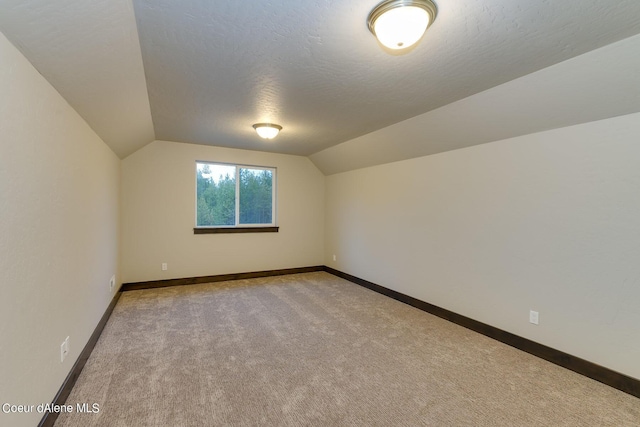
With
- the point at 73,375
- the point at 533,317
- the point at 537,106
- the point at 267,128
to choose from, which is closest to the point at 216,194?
the point at 267,128

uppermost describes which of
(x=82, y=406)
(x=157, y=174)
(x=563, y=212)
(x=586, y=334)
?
(x=157, y=174)

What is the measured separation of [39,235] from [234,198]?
361 centimetres

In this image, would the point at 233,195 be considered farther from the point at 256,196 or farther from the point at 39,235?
the point at 39,235

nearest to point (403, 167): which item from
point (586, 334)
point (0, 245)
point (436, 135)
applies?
point (436, 135)

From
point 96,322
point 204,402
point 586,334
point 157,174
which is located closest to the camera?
point 204,402

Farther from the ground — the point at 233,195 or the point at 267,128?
the point at 267,128

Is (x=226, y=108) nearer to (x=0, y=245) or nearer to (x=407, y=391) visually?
(x=0, y=245)

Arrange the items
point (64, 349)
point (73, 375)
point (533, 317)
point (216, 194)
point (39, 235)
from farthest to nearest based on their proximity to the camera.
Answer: point (216, 194)
point (533, 317)
point (73, 375)
point (64, 349)
point (39, 235)

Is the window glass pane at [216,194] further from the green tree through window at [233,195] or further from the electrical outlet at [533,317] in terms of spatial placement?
the electrical outlet at [533,317]

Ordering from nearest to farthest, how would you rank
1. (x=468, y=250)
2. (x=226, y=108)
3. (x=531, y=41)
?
(x=531, y=41), (x=226, y=108), (x=468, y=250)

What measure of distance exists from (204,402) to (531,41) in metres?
3.01

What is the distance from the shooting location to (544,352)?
8.29 ft

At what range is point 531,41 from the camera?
1.74m

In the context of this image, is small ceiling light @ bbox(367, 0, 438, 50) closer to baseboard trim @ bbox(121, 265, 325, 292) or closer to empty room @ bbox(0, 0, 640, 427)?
empty room @ bbox(0, 0, 640, 427)
